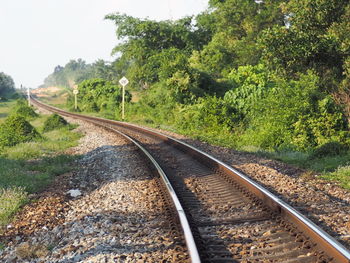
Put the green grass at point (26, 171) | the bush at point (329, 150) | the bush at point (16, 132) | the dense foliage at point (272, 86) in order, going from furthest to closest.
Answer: the bush at point (16, 132), the dense foliage at point (272, 86), the bush at point (329, 150), the green grass at point (26, 171)

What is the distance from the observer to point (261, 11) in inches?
1340

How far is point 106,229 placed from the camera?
541cm

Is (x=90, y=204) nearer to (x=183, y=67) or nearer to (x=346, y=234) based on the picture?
(x=346, y=234)

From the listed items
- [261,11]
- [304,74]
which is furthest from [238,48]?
[304,74]

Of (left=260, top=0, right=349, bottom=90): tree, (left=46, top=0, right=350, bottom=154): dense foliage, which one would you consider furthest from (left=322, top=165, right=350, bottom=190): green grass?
(left=260, top=0, right=349, bottom=90): tree

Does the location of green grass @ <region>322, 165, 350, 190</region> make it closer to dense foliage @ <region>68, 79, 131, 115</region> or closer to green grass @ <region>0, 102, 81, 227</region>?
green grass @ <region>0, 102, 81, 227</region>

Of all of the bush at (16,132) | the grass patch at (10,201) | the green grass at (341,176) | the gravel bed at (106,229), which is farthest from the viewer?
the bush at (16,132)

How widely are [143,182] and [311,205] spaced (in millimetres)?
3728

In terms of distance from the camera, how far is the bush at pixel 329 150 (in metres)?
11.5

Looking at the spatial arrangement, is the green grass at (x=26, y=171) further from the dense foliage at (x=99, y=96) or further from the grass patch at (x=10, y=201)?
the dense foliage at (x=99, y=96)

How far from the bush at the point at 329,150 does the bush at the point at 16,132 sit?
12.8m

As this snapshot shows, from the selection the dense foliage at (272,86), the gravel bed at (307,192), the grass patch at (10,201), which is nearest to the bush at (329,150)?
the dense foliage at (272,86)

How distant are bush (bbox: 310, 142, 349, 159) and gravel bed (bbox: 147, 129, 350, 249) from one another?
1.92 m

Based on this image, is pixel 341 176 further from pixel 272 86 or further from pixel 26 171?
pixel 272 86
